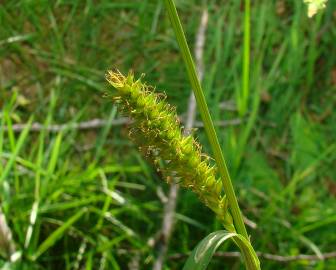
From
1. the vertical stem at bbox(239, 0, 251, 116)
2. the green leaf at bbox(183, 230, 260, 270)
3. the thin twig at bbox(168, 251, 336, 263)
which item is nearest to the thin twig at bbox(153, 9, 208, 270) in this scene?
the thin twig at bbox(168, 251, 336, 263)

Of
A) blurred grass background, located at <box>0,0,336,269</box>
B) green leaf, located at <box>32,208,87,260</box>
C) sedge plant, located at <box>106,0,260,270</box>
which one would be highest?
sedge plant, located at <box>106,0,260,270</box>

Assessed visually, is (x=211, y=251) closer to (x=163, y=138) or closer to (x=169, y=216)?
(x=163, y=138)

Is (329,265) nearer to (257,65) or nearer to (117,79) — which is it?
(257,65)

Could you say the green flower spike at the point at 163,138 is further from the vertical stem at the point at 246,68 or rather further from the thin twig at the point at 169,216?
the vertical stem at the point at 246,68

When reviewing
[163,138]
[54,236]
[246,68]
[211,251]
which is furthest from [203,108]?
[246,68]

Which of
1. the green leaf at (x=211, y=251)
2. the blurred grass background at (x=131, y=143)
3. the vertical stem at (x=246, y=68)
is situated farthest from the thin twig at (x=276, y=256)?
the green leaf at (x=211, y=251)

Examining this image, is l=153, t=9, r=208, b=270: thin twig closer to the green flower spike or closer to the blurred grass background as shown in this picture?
the blurred grass background

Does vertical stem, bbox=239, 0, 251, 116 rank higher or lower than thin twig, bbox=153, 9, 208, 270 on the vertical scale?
higher
